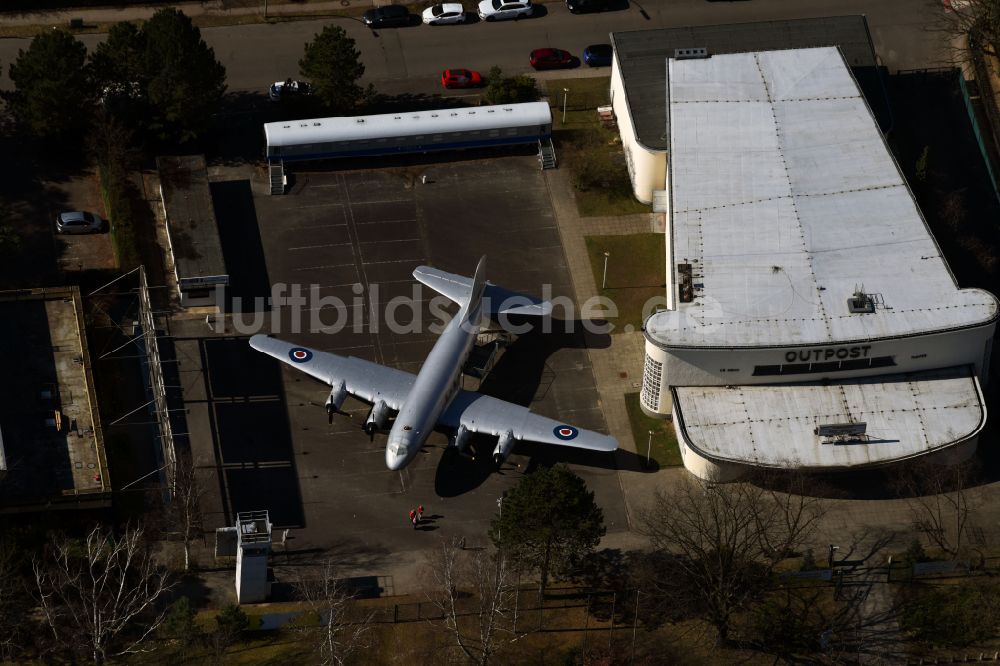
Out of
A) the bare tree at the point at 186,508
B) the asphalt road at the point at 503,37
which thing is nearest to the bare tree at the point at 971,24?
the asphalt road at the point at 503,37

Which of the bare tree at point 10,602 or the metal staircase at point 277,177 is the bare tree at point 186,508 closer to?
the bare tree at point 10,602

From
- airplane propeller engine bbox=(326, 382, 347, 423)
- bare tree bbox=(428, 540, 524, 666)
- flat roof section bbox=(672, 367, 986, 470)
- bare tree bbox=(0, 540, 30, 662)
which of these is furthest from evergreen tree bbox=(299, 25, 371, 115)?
bare tree bbox=(0, 540, 30, 662)

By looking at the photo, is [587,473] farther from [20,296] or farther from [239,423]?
[20,296]

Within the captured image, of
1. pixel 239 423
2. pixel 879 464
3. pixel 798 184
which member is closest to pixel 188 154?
pixel 239 423

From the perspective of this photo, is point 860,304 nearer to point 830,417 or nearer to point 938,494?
point 830,417

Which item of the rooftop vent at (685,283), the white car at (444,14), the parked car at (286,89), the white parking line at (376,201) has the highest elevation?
the white car at (444,14)

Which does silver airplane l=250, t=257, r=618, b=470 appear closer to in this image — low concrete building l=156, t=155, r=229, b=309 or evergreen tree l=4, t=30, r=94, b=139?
low concrete building l=156, t=155, r=229, b=309

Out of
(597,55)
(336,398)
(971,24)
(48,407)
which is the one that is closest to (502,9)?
(597,55)
